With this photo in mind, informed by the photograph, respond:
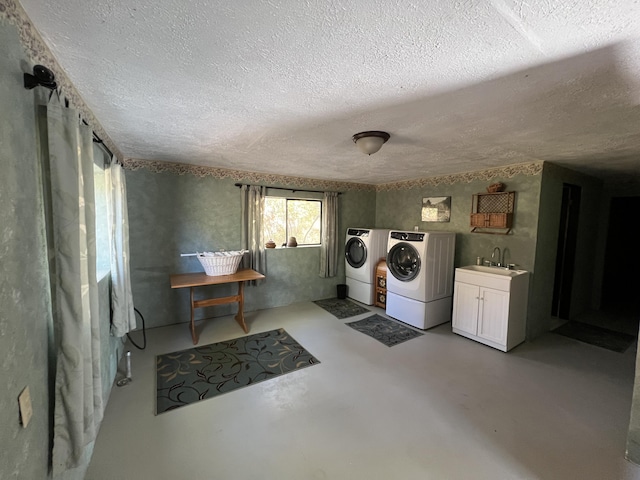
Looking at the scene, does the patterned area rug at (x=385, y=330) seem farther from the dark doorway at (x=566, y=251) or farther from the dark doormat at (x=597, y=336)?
the dark doorway at (x=566, y=251)

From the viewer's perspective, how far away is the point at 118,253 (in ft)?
8.04

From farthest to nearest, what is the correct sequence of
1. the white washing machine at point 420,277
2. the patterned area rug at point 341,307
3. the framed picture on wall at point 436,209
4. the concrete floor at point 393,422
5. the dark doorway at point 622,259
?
1. the dark doorway at point 622,259
2. the patterned area rug at point 341,307
3. the framed picture on wall at point 436,209
4. the white washing machine at point 420,277
5. the concrete floor at point 393,422

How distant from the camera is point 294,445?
1841mm

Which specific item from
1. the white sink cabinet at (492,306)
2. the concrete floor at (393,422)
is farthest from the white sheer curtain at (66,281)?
the white sink cabinet at (492,306)

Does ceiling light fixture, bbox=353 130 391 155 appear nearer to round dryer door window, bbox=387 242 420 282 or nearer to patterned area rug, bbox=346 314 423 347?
round dryer door window, bbox=387 242 420 282

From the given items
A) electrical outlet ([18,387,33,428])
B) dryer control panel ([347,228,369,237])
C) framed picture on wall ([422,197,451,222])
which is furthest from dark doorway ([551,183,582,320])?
electrical outlet ([18,387,33,428])

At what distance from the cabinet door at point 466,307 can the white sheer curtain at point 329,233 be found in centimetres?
216

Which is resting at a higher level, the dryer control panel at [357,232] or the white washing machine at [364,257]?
the dryer control panel at [357,232]

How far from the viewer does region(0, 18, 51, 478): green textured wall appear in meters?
0.84

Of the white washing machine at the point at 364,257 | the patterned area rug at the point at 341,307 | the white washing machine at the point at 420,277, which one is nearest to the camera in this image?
the white washing machine at the point at 420,277

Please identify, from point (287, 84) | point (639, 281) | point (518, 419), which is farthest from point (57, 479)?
point (639, 281)

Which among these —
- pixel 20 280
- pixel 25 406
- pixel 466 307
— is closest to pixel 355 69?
pixel 20 280

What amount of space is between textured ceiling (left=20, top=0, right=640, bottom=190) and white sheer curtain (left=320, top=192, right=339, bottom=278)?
7.78 ft

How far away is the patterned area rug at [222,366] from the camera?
7.78 feet
